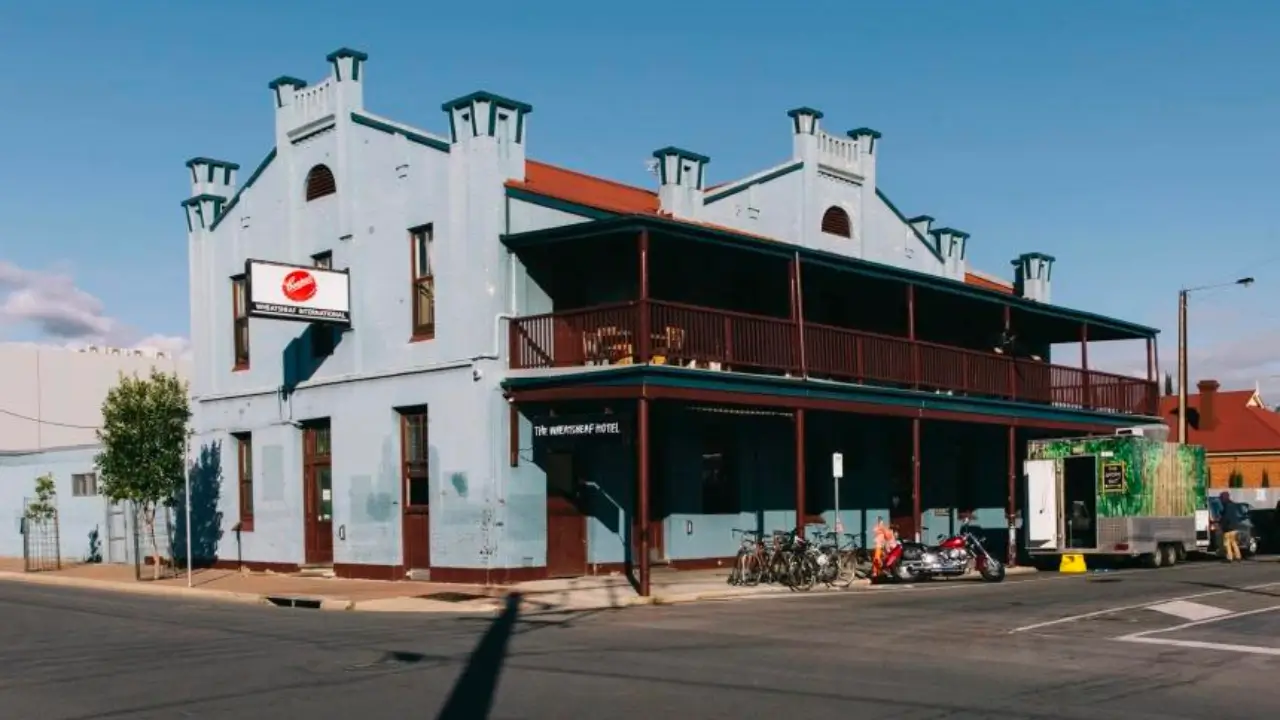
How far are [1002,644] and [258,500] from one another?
19738 mm

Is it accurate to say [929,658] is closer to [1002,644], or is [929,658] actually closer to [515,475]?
[1002,644]

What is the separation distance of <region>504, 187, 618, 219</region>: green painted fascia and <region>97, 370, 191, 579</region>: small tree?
892 centimetres

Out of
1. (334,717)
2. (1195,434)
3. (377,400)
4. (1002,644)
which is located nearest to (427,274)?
(377,400)

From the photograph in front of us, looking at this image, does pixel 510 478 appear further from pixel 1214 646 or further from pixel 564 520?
pixel 1214 646

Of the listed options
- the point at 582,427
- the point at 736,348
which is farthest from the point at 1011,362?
the point at 582,427

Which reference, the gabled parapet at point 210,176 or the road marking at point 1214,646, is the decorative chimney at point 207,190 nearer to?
the gabled parapet at point 210,176

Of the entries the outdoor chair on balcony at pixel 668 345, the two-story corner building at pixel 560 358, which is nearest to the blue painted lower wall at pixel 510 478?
the two-story corner building at pixel 560 358

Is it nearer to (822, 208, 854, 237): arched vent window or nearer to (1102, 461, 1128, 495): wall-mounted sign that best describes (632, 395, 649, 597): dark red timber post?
(1102, 461, 1128, 495): wall-mounted sign

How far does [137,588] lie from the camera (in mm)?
26828

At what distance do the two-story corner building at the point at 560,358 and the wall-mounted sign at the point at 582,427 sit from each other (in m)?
0.05

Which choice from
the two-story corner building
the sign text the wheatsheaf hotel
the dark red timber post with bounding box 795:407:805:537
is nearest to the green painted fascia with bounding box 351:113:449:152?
the two-story corner building

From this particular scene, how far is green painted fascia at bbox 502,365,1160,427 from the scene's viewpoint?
22.7 metres

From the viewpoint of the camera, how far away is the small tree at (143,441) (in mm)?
28062

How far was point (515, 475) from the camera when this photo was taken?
2444 cm
